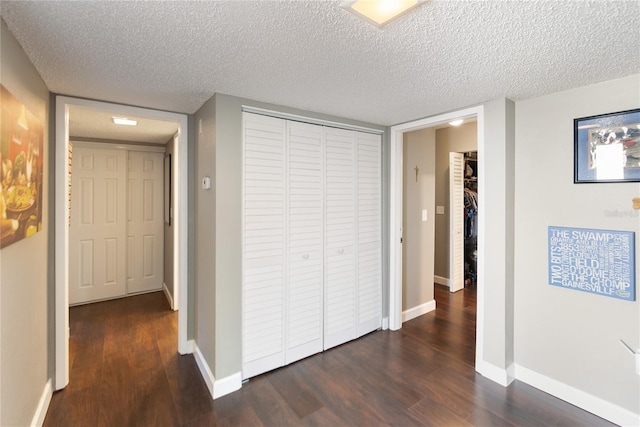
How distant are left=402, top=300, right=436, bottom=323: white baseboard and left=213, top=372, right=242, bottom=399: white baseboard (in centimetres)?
200

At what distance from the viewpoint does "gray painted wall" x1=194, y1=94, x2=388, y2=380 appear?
2.20m

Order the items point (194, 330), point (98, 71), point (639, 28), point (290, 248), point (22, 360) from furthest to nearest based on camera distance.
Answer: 1. point (194, 330)
2. point (290, 248)
3. point (98, 71)
4. point (22, 360)
5. point (639, 28)

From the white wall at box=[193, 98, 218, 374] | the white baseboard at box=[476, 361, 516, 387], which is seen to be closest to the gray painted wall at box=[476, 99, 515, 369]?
the white baseboard at box=[476, 361, 516, 387]

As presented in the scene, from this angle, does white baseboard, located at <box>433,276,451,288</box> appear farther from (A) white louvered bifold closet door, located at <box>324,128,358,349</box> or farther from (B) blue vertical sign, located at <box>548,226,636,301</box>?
(B) blue vertical sign, located at <box>548,226,636,301</box>

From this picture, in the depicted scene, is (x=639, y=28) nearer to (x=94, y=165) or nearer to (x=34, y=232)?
(x=34, y=232)

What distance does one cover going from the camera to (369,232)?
125 inches

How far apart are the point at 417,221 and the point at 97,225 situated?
426cm

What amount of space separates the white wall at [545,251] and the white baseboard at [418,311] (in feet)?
4.14

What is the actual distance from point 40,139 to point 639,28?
315cm

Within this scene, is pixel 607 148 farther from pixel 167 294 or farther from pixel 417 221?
pixel 167 294

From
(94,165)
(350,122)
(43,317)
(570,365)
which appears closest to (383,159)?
(350,122)

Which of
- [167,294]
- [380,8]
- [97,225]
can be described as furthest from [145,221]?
[380,8]

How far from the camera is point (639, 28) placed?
1.35 m

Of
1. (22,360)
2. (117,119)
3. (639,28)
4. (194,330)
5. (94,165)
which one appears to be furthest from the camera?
(94,165)
